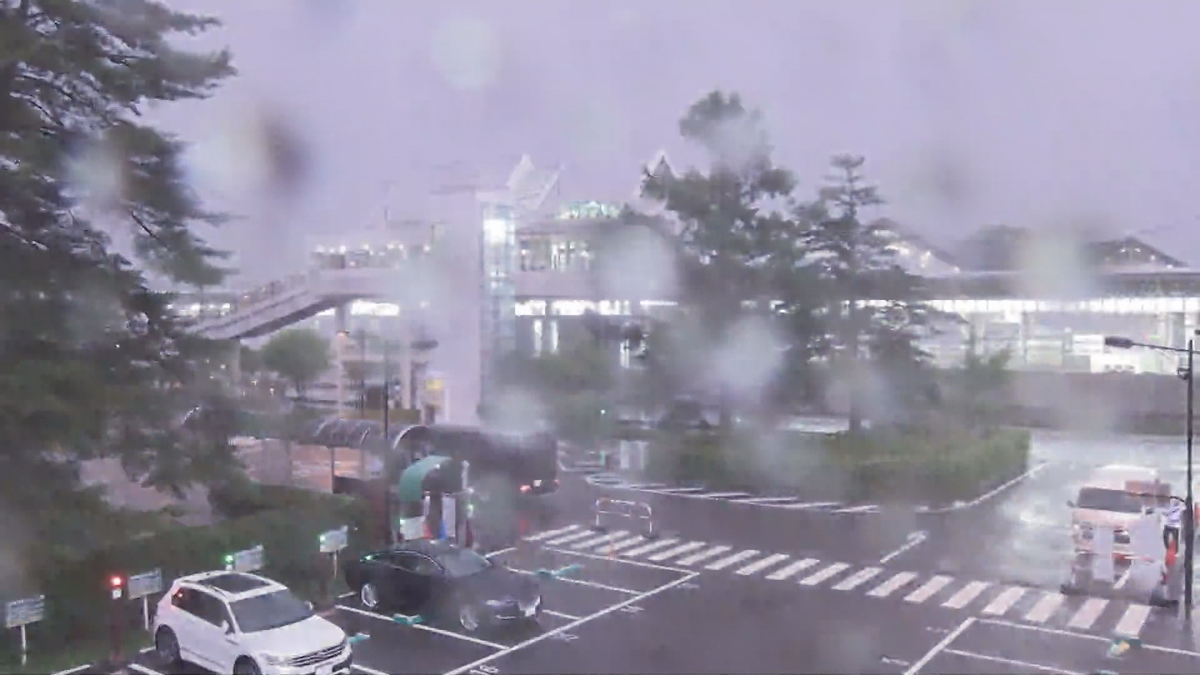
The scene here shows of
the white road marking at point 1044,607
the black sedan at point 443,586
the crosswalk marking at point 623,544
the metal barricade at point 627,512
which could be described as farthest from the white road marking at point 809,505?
the black sedan at point 443,586

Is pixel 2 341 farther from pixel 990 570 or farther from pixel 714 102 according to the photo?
pixel 714 102

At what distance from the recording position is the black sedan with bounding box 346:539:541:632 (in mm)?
9336

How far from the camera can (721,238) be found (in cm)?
1811

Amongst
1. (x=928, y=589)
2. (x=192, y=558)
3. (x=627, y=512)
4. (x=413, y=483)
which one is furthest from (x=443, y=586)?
(x=627, y=512)

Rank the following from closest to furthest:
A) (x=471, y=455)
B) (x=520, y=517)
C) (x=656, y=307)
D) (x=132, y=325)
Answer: (x=132, y=325), (x=520, y=517), (x=471, y=455), (x=656, y=307)

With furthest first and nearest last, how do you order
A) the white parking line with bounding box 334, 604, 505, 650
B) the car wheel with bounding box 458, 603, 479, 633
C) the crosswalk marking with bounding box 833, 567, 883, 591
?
1. the crosswalk marking with bounding box 833, 567, 883, 591
2. the car wheel with bounding box 458, 603, 479, 633
3. the white parking line with bounding box 334, 604, 505, 650

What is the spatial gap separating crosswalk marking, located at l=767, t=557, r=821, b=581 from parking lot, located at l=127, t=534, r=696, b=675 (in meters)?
0.99

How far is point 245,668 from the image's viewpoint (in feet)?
25.0

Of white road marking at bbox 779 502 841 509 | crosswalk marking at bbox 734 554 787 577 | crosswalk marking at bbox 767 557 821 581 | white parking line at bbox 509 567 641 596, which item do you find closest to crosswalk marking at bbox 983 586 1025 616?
crosswalk marking at bbox 767 557 821 581

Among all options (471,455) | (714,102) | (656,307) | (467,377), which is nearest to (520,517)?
(471,455)

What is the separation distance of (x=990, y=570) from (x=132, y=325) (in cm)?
1004

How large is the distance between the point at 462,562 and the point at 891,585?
16.2 ft

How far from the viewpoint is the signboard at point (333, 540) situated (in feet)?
34.3

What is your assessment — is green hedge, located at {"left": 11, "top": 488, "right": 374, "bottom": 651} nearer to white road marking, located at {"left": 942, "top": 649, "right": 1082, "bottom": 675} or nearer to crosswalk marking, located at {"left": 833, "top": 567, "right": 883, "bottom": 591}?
crosswalk marking, located at {"left": 833, "top": 567, "right": 883, "bottom": 591}
